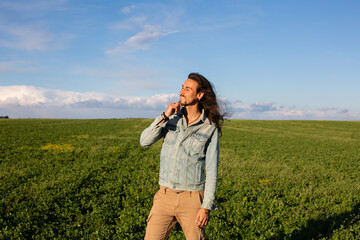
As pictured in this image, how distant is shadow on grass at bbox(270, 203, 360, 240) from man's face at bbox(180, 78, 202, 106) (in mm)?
4710

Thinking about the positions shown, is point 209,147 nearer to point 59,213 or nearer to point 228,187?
point 59,213

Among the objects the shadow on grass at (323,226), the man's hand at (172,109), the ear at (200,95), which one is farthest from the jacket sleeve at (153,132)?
the shadow on grass at (323,226)

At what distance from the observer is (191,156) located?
3.29 meters

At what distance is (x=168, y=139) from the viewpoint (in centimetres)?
349

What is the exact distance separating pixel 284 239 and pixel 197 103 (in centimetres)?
462

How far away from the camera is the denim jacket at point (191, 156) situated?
322 centimetres

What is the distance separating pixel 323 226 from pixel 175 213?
601 centimetres

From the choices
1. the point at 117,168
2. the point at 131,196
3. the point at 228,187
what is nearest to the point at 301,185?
the point at 228,187

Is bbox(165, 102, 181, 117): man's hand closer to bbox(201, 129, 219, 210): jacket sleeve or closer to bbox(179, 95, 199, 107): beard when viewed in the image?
bbox(179, 95, 199, 107): beard

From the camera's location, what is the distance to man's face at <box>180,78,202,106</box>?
3367 mm

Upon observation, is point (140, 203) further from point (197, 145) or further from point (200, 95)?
point (200, 95)

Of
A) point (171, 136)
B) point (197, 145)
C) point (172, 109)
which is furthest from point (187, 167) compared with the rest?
point (172, 109)

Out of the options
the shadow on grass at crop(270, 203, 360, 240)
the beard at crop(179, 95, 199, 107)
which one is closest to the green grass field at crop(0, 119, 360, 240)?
the shadow on grass at crop(270, 203, 360, 240)

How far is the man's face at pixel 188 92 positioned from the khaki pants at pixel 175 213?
1.13m
